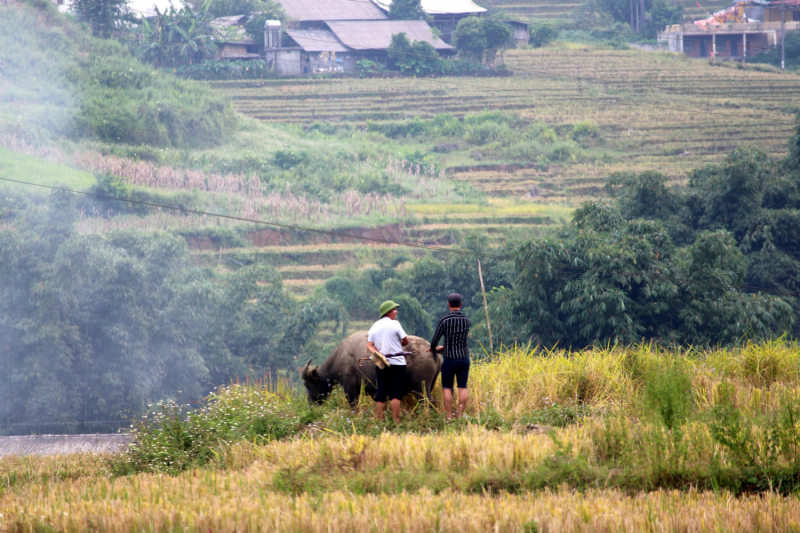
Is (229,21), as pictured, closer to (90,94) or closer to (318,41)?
(318,41)

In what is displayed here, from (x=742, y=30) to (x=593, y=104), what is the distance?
634 inches

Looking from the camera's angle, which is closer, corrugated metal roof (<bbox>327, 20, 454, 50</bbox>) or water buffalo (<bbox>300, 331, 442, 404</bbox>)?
water buffalo (<bbox>300, 331, 442, 404</bbox>)

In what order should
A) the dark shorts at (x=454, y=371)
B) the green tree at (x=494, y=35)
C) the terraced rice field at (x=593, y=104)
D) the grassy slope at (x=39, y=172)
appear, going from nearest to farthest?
the dark shorts at (x=454, y=371), the grassy slope at (x=39, y=172), the terraced rice field at (x=593, y=104), the green tree at (x=494, y=35)

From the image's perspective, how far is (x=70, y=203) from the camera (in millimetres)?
26438

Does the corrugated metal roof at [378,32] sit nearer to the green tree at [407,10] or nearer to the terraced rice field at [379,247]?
the green tree at [407,10]

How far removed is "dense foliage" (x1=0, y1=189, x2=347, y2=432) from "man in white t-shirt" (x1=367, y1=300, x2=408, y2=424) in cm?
1438

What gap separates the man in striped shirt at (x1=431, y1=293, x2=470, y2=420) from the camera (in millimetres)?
7730

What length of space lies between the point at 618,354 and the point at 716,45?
198 feet

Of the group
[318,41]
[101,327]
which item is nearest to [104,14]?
[318,41]

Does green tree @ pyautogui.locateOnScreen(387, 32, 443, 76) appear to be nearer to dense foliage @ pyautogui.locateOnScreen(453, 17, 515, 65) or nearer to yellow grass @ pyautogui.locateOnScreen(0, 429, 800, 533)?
dense foliage @ pyautogui.locateOnScreen(453, 17, 515, 65)

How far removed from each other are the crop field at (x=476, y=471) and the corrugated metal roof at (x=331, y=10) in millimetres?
54979

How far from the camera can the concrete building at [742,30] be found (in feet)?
200

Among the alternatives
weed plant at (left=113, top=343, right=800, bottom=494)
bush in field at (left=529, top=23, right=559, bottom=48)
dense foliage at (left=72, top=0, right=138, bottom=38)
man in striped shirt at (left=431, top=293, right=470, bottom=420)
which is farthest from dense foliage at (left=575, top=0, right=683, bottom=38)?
man in striped shirt at (left=431, top=293, right=470, bottom=420)

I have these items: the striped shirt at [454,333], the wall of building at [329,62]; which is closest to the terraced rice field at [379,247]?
the wall of building at [329,62]
